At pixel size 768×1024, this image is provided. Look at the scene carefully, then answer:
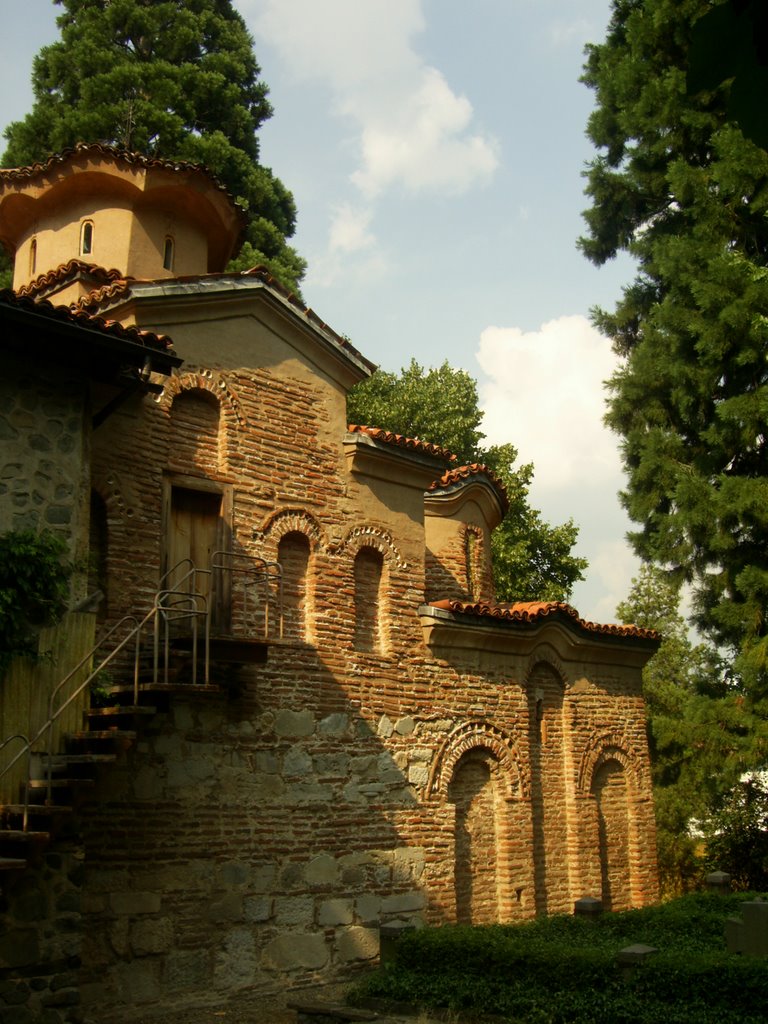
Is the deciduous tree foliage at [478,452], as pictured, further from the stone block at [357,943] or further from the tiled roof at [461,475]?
the stone block at [357,943]

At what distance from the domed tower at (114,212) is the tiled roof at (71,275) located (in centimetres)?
47

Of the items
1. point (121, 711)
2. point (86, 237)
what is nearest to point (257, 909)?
point (121, 711)

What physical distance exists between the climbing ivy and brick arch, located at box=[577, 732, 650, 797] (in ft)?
32.1

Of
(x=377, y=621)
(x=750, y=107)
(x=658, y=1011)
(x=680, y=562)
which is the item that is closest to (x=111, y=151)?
(x=377, y=621)

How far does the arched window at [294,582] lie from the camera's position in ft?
42.0

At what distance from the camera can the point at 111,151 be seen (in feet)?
48.6

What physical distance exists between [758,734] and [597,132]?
44.2 ft

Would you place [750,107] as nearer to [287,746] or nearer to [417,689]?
[287,746]

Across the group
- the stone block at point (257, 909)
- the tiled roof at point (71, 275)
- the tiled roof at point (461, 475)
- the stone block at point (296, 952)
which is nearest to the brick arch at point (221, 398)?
the tiled roof at point (71, 275)

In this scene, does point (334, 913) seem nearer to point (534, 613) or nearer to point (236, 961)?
point (236, 961)

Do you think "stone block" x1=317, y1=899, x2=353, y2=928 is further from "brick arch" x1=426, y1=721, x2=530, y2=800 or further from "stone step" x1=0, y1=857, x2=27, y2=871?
"stone step" x1=0, y1=857, x2=27, y2=871

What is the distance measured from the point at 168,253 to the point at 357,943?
10.1 metres

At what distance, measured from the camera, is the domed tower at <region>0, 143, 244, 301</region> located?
1501cm

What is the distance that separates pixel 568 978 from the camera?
989 cm
